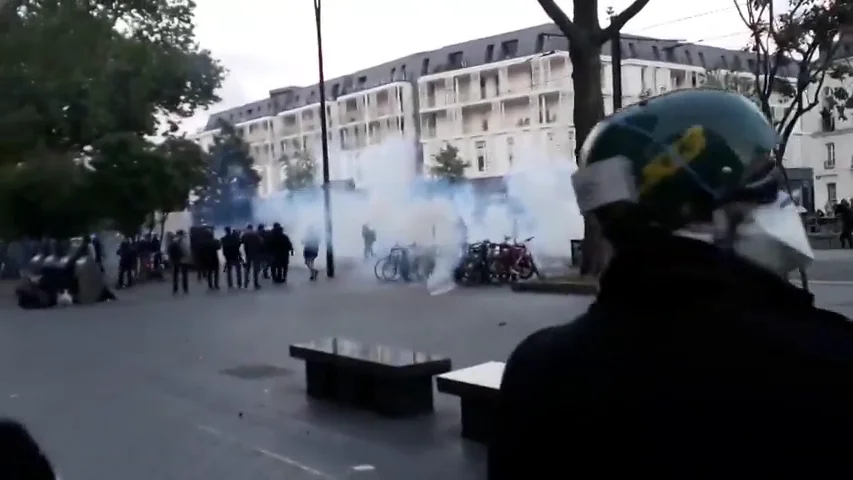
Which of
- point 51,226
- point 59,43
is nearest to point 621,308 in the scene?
point 59,43

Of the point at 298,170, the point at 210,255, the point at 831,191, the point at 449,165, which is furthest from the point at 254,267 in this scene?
the point at 831,191

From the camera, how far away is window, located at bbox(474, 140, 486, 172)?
Answer: 65.9 meters

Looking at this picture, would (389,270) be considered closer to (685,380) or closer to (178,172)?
(178,172)

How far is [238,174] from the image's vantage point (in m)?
59.2

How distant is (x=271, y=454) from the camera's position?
6.62 meters

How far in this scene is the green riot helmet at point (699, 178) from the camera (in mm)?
1508

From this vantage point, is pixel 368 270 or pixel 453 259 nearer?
pixel 453 259

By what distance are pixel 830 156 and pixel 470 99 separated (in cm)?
2478

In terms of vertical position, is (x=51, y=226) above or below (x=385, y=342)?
above

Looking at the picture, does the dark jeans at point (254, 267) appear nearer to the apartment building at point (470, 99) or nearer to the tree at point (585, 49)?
the tree at point (585, 49)

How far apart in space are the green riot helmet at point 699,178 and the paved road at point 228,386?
4612 mm

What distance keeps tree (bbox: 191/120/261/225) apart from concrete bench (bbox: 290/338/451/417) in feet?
143

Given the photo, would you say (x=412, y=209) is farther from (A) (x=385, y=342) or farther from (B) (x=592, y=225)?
(B) (x=592, y=225)

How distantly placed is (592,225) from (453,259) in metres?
20.3
